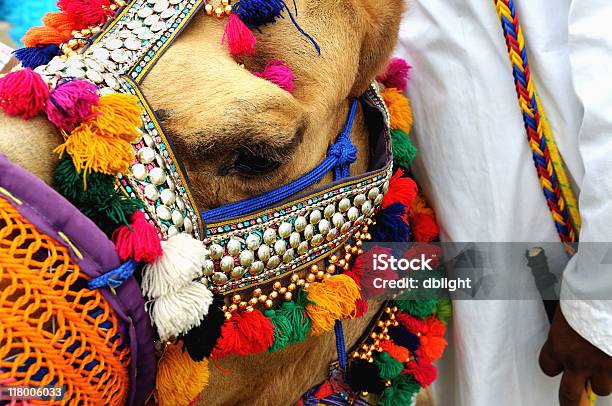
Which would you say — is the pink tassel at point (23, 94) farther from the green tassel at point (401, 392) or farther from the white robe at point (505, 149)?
the green tassel at point (401, 392)

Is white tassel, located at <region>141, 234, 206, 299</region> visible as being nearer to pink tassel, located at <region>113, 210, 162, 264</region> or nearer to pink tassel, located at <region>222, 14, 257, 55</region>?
pink tassel, located at <region>113, 210, 162, 264</region>

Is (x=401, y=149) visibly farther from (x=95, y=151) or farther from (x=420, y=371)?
(x=95, y=151)

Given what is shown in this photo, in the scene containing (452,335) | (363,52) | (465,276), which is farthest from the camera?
(452,335)

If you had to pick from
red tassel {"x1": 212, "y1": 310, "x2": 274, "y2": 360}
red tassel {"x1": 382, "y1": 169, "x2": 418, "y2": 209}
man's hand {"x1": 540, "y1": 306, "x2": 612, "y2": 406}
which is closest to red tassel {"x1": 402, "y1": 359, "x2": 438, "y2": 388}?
man's hand {"x1": 540, "y1": 306, "x2": 612, "y2": 406}

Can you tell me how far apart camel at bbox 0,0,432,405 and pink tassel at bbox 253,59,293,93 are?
0.03 metres

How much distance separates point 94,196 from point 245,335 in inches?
17.3

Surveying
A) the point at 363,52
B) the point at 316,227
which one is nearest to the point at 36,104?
the point at 316,227

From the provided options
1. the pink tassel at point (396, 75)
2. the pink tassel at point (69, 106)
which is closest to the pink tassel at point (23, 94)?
the pink tassel at point (69, 106)

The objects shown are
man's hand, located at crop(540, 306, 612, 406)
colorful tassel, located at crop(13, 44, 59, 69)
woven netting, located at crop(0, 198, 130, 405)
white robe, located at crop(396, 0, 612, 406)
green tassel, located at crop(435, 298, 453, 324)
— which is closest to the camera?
woven netting, located at crop(0, 198, 130, 405)

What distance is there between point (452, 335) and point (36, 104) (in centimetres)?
134

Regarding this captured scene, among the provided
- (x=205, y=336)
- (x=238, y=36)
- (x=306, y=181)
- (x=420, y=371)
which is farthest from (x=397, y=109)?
(x=205, y=336)

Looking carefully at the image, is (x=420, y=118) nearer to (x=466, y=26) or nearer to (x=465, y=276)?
(x=466, y=26)

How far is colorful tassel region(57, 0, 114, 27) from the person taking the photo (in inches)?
52.9

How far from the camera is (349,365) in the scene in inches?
65.6
